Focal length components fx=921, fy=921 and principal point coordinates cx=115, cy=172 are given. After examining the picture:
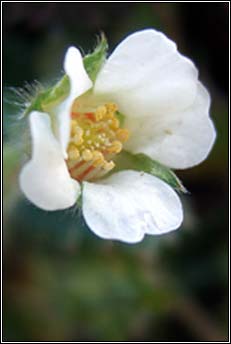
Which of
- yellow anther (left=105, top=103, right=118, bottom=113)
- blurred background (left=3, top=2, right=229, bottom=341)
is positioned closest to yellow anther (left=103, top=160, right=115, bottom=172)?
yellow anther (left=105, top=103, right=118, bottom=113)

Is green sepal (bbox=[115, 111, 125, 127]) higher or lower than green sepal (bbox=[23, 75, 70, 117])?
lower

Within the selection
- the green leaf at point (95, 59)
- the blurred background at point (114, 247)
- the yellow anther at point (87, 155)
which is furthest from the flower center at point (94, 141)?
the blurred background at point (114, 247)

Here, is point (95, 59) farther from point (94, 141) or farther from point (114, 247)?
point (114, 247)

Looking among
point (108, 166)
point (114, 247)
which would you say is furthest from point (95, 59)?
point (114, 247)

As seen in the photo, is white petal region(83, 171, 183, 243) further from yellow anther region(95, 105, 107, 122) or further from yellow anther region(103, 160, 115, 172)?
yellow anther region(95, 105, 107, 122)

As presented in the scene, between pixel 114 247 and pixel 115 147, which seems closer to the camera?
pixel 115 147

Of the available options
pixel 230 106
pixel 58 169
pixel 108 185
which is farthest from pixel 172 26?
pixel 58 169
